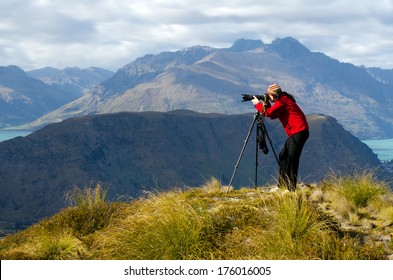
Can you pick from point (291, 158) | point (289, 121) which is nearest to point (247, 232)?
point (291, 158)

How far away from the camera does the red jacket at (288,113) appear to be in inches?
395

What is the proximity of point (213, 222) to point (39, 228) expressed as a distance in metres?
5.04

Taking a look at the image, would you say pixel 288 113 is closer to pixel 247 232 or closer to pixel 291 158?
pixel 291 158

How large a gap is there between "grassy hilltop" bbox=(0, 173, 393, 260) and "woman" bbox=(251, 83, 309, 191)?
2.94ft

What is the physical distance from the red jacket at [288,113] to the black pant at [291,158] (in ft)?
0.54

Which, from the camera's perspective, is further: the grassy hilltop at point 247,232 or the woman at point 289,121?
the woman at point 289,121

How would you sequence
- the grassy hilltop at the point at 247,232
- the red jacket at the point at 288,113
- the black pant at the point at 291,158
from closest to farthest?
the grassy hilltop at the point at 247,232
the red jacket at the point at 288,113
the black pant at the point at 291,158

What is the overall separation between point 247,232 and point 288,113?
3712mm

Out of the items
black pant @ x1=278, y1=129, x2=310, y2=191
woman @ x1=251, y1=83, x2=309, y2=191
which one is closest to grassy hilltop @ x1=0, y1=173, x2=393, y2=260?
black pant @ x1=278, y1=129, x2=310, y2=191

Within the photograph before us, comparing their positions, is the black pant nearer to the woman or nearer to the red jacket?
the woman

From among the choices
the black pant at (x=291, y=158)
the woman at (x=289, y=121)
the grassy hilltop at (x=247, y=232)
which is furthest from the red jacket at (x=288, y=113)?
the grassy hilltop at (x=247, y=232)

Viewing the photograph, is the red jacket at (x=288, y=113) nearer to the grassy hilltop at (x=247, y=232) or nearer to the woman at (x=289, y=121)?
the woman at (x=289, y=121)

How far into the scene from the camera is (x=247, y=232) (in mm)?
7750
